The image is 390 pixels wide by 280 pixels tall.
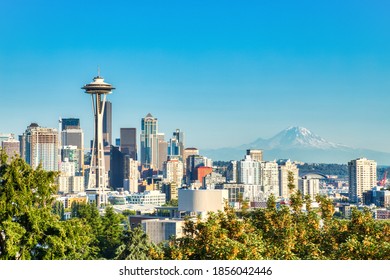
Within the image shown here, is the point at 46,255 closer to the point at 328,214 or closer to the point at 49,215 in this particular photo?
the point at 49,215

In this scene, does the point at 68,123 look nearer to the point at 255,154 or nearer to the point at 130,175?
the point at 130,175

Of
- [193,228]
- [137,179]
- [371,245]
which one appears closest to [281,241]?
[193,228]

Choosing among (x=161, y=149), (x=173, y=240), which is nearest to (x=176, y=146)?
(x=161, y=149)

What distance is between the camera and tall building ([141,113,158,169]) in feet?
230

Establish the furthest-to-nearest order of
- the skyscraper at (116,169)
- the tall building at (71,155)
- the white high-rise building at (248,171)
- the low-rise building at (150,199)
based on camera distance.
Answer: the tall building at (71,155) < the skyscraper at (116,169) < the white high-rise building at (248,171) < the low-rise building at (150,199)

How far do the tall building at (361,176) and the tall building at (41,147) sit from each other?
74.2 ft

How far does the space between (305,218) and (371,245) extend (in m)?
2.11

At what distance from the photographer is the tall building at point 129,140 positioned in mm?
68769

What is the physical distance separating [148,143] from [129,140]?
1.93 m

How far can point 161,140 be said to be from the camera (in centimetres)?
7088

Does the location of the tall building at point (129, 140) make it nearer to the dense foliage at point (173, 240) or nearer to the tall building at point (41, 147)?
the tall building at point (41, 147)

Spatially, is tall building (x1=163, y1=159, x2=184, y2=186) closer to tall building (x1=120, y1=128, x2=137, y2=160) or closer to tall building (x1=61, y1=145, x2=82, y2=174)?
tall building (x1=120, y1=128, x2=137, y2=160)

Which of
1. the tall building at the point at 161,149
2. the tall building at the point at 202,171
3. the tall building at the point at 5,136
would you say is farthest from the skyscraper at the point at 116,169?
the tall building at the point at 5,136

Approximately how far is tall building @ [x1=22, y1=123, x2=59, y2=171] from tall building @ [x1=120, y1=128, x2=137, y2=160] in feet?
36.9
